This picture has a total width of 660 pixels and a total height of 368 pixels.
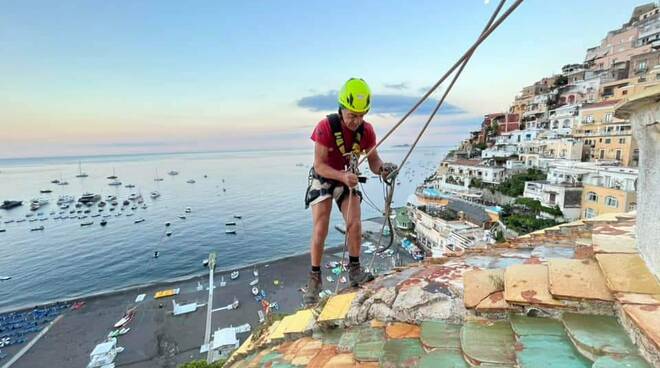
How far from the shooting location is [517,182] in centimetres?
2738

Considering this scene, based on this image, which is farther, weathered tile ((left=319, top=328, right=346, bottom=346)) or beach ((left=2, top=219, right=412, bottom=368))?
beach ((left=2, top=219, right=412, bottom=368))

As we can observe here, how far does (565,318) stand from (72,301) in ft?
98.3

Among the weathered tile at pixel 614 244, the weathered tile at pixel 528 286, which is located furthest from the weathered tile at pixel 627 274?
the weathered tile at pixel 528 286

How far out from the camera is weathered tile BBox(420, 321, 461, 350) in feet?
5.82

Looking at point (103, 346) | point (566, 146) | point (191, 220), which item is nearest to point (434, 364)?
point (103, 346)

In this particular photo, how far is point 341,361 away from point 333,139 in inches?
87.6

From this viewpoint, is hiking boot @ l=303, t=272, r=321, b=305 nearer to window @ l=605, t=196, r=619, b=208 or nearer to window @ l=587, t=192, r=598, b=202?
window @ l=605, t=196, r=619, b=208

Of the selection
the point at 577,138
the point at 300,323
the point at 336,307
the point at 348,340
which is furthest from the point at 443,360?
the point at 577,138

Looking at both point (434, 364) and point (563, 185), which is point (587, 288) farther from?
point (563, 185)

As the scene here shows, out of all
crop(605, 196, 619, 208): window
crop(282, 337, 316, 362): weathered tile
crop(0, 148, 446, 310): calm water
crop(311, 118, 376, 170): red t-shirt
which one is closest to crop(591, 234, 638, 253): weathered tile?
crop(311, 118, 376, 170): red t-shirt

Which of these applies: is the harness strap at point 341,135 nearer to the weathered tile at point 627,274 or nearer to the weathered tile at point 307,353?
the weathered tile at point 307,353

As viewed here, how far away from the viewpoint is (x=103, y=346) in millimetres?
15836

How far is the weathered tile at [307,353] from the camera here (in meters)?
2.18

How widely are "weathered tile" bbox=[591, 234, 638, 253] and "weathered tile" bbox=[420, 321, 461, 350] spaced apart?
1.36 m
